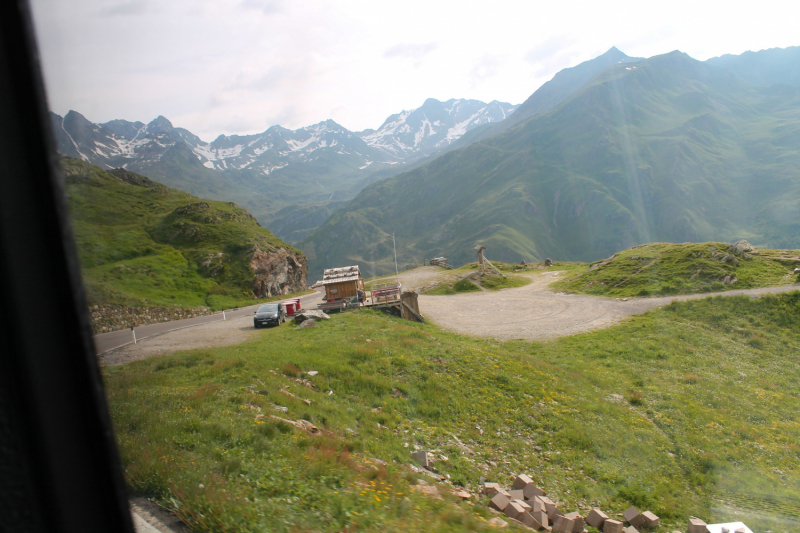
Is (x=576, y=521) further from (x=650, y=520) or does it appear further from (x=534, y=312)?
(x=534, y=312)

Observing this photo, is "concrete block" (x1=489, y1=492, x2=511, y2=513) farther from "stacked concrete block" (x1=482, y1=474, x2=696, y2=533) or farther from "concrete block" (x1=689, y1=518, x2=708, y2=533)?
"concrete block" (x1=689, y1=518, x2=708, y2=533)

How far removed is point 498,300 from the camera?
42.5 m

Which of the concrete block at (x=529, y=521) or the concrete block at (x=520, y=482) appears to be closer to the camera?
the concrete block at (x=529, y=521)

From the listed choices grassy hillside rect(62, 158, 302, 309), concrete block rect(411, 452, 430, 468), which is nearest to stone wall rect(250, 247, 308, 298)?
grassy hillside rect(62, 158, 302, 309)

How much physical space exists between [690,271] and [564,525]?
119 ft

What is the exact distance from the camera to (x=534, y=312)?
34469 millimetres

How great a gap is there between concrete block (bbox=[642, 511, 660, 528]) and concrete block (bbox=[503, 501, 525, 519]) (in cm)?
307

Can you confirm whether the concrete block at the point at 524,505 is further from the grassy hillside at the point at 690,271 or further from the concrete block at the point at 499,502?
the grassy hillside at the point at 690,271

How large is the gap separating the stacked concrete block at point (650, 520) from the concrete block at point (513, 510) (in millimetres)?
3075

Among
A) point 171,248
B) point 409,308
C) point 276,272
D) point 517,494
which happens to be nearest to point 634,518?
point 517,494

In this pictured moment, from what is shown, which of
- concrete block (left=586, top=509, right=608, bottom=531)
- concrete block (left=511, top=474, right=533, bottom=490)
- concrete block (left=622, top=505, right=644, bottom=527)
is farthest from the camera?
concrete block (left=511, top=474, right=533, bottom=490)

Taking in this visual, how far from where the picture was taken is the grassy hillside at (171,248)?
4041 cm

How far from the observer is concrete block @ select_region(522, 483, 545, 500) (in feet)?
28.6

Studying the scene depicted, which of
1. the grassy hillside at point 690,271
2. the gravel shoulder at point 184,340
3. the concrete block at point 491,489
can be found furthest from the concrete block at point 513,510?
the grassy hillside at point 690,271
